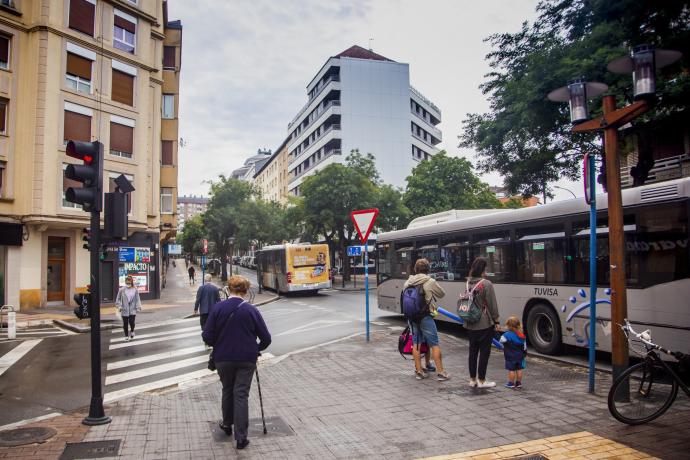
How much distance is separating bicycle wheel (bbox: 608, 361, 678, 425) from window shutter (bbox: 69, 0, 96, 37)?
84.8 ft

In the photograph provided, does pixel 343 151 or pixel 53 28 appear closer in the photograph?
pixel 53 28

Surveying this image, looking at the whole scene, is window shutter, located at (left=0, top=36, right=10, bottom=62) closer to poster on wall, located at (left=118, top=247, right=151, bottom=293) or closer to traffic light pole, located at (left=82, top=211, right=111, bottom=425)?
poster on wall, located at (left=118, top=247, right=151, bottom=293)

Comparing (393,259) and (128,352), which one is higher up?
(393,259)

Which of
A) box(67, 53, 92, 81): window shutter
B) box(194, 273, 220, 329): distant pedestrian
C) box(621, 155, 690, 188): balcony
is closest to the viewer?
box(194, 273, 220, 329): distant pedestrian

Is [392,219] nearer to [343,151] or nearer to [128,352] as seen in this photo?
[343,151]

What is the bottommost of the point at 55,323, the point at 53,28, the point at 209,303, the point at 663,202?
the point at 55,323

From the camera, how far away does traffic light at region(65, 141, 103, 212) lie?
20.1ft

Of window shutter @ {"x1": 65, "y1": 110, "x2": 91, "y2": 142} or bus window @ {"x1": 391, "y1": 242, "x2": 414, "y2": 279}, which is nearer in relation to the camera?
bus window @ {"x1": 391, "y1": 242, "x2": 414, "y2": 279}

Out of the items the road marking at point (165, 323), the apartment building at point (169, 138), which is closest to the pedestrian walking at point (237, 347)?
the road marking at point (165, 323)

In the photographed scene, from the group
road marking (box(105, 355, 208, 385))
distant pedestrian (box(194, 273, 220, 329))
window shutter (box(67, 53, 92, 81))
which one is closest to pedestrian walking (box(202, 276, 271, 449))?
road marking (box(105, 355, 208, 385))

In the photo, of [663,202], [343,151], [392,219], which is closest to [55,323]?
[663,202]

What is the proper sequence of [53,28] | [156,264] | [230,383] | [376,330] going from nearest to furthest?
1. [230,383]
2. [376,330]
3. [53,28]
4. [156,264]

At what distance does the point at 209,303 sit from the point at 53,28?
17910 millimetres

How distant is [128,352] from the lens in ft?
Result: 38.2
